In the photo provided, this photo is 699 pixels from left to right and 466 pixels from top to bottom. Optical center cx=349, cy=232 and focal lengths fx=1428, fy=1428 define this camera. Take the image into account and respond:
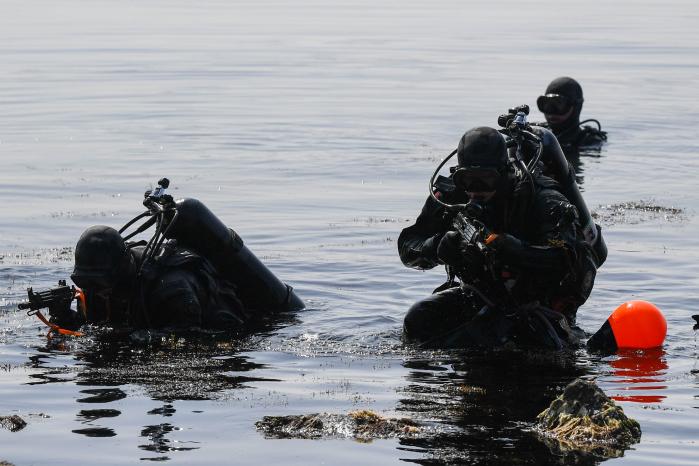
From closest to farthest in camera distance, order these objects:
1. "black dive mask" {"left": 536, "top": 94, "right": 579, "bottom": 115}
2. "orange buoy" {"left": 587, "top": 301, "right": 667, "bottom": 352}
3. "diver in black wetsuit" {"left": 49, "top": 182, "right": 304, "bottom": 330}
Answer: "diver in black wetsuit" {"left": 49, "top": 182, "right": 304, "bottom": 330} → "orange buoy" {"left": 587, "top": 301, "right": 667, "bottom": 352} → "black dive mask" {"left": 536, "top": 94, "right": 579, "bottom": 115}

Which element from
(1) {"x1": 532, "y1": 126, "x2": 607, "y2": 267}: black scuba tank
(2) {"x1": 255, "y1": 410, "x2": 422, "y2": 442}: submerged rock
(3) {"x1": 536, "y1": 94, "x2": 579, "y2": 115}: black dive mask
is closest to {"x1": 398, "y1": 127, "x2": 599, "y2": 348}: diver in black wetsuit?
(1) {"x1": 532, "y1": 126, "x2": 607, "y2": 267}: black scuba tank

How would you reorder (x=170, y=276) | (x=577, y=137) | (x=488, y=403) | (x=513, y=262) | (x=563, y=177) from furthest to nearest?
(x=577, y=137) → (x=170, y=276) → (x=563, y=177) → (x=513, y=262) → (x=488, y=403)

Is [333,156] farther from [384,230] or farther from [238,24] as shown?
[238,24]

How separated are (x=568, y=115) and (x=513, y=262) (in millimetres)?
9394

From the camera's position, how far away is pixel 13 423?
714 cm

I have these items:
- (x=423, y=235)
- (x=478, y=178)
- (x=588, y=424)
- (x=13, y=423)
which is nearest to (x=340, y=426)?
(x=588, y=424)

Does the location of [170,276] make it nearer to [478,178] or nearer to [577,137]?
[478,178]

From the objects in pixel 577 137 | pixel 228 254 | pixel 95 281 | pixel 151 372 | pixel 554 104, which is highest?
pixel 554 104

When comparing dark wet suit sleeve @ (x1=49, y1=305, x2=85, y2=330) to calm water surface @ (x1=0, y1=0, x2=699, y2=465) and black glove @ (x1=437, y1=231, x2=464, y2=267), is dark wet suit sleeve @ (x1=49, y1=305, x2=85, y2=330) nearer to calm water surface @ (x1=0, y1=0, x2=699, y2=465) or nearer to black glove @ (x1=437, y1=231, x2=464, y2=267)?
calm water surface @ (x1=0, y1=0, x2=699, y2=465)

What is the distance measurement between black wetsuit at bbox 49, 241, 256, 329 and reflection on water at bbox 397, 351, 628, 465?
1.42 metres

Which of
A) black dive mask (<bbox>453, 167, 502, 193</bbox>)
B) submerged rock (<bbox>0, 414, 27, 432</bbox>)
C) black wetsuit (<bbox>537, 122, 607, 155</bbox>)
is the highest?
black wetsuit (<bbox>537, 122, 607, 155</bbox>)

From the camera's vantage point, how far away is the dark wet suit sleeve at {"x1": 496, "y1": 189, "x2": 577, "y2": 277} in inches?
327

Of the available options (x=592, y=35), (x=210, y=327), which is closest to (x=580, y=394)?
(x=210, y=327)

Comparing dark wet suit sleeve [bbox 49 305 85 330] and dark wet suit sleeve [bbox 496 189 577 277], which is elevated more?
dark wet suit sleeve [bbox 496 189 577 277]
